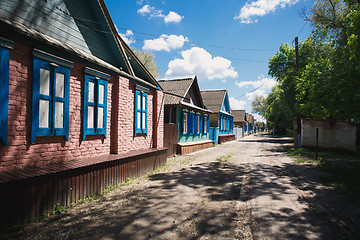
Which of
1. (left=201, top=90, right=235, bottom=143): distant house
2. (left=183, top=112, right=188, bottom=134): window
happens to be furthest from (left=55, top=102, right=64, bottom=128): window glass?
(left=201, top=90, right=235, bottom=143): distant house

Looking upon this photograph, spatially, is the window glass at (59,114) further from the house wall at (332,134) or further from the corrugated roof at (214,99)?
the corrugated roof at (214,99)

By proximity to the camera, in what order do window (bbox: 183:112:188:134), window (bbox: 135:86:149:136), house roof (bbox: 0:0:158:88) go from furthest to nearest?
window (bbox: 183:112:188:134), window (bbox: 135:86:149:136), house roof (bbox: 0:0:158:88)

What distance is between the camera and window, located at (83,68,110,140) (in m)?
5.79

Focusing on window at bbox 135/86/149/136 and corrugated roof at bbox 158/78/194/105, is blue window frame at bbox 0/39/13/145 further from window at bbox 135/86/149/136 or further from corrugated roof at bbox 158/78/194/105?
corrugated roof at bbox 158/78/194/105

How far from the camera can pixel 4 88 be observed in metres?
3.87

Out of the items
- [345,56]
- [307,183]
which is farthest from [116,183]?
[345,56]

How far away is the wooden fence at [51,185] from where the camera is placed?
350cm

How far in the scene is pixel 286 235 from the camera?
137 inches

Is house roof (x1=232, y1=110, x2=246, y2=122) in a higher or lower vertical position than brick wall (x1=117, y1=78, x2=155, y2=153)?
higher

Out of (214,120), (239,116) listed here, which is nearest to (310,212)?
(214,120)

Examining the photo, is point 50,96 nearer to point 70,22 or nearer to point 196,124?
point 70,22

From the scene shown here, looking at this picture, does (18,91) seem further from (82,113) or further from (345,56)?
(345,56)

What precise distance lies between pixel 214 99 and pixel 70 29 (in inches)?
873

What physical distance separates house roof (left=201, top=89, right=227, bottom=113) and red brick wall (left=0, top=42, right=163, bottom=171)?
1842 cm
